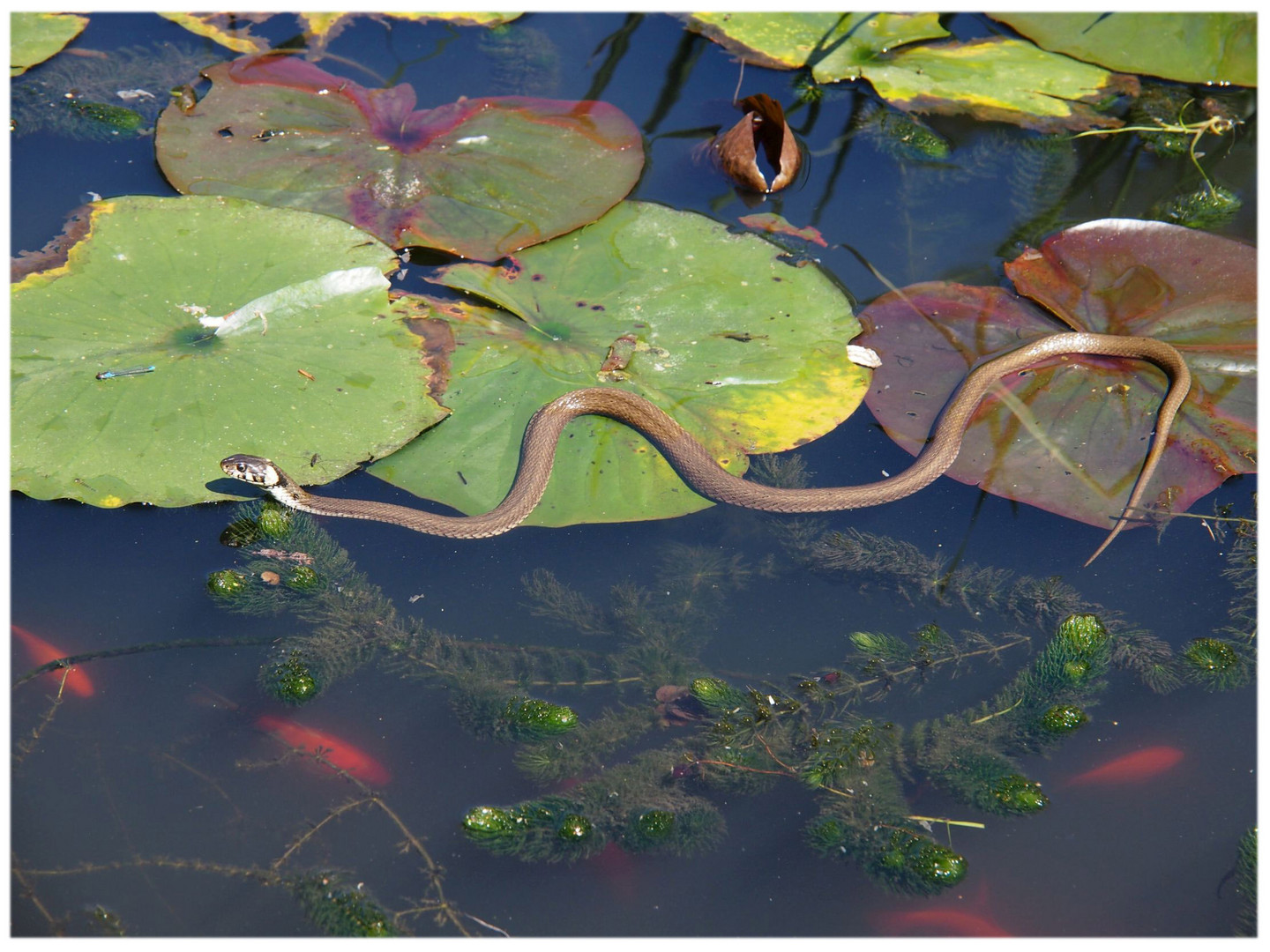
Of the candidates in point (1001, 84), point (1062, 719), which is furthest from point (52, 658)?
point (1001, 84)

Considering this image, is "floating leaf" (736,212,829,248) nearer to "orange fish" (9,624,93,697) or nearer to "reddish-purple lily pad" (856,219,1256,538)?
"reddish-purple lily pad" (856,219,1256,538)

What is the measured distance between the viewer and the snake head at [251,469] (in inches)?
142

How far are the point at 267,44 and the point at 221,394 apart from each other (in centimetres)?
336

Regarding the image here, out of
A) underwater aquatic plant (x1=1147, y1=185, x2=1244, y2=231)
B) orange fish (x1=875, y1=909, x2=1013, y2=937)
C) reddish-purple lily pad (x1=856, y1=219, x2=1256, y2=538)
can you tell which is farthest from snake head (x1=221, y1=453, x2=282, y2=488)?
underwater aquatic plant (x1=1147, y1=185, x2=1244, y2=231)

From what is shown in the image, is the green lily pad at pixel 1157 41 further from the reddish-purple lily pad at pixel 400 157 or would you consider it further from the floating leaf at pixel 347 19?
the floating leaf at pixel 347 19

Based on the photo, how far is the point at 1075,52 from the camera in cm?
587

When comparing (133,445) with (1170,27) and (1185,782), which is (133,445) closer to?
(1185,782)

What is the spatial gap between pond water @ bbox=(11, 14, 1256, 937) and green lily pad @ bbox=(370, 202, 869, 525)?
250mm

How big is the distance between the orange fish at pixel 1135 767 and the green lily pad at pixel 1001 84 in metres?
4.18

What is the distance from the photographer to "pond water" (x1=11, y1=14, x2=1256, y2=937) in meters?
2.93

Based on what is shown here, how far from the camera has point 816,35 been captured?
5.95 metres

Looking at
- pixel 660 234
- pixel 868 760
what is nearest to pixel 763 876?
pixel 868 760

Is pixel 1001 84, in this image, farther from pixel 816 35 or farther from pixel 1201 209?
pixel 1201 209

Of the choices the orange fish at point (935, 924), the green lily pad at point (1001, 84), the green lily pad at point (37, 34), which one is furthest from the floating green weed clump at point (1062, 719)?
the green lily pad at point (37, 34)
